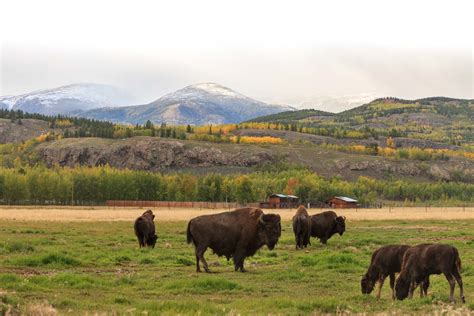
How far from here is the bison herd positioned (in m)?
17.2

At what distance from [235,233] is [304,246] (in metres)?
12.7

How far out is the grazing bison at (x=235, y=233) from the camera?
2500 centimetres

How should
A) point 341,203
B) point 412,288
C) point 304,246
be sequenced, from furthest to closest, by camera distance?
point 341,203, point 304,246, point 412,288

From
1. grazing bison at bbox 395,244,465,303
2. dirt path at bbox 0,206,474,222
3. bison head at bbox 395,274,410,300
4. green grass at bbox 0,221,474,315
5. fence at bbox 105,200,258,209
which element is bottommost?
fence at bbox 105,200,258,209

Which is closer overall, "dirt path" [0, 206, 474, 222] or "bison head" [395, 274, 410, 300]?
"bison head" [395, 274, 410, 300]

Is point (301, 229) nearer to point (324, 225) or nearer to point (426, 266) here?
point (324, 225)

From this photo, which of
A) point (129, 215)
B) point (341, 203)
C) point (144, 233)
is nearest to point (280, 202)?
point (341, 203)

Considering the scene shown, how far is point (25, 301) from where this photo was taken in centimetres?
1450

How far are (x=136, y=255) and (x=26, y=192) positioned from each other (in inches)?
5088

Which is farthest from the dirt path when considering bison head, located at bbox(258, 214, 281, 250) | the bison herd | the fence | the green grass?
bison head, located at bbox(258, 214, 281, 250)

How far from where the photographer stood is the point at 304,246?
37.0 meters

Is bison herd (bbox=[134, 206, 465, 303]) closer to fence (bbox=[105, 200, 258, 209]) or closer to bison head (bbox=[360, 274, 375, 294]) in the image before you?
bison head (bbox=[360, 274, 375, 294])

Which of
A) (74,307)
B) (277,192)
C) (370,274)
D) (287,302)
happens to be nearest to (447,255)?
(370,274)

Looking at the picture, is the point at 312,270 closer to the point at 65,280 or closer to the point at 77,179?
the point at 65,280
